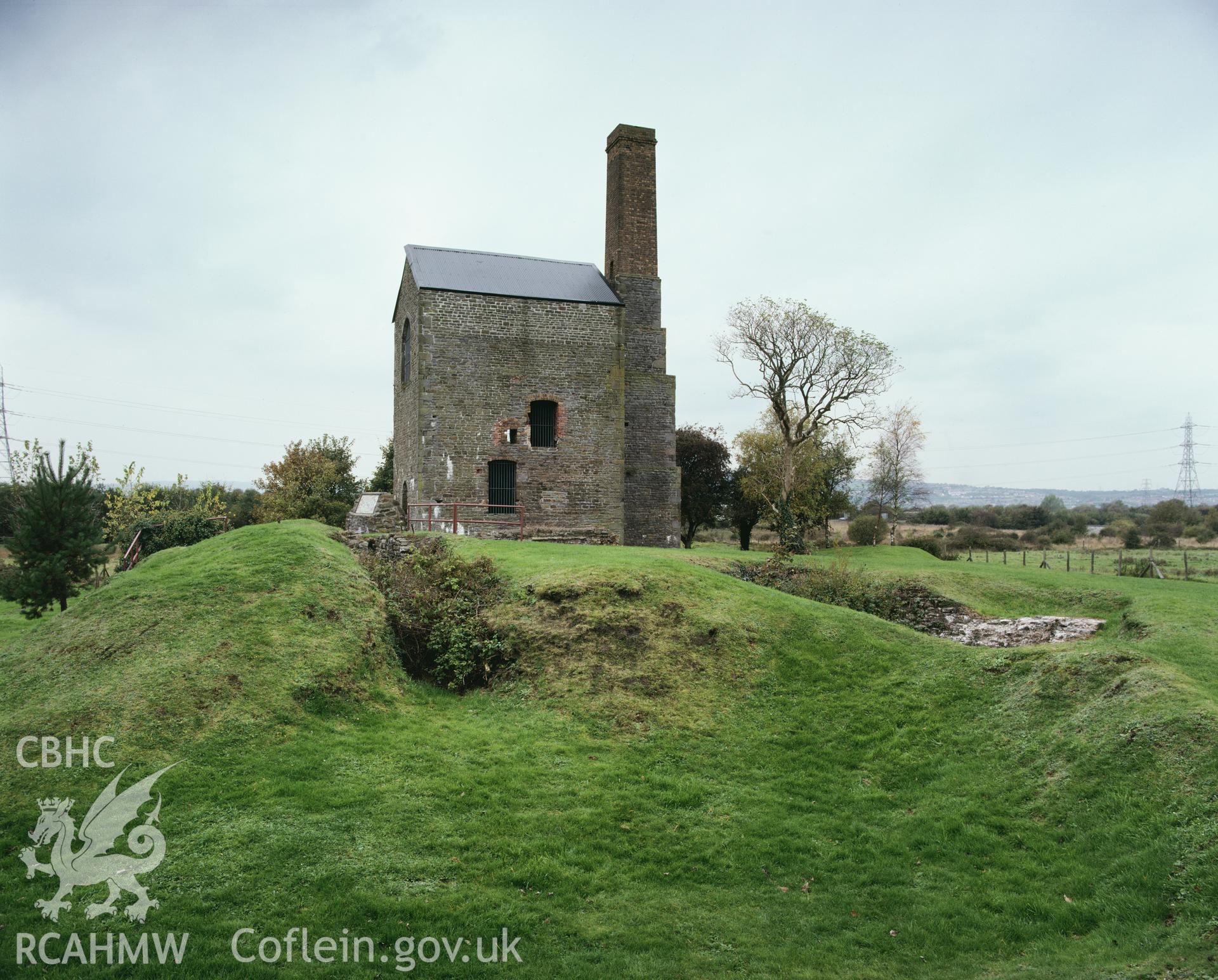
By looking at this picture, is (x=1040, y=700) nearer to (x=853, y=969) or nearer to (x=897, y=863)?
(x=897, y=863)

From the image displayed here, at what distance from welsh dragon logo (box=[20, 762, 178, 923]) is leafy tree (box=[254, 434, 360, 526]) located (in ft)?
93.7

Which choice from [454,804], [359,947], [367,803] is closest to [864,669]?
[454,804]

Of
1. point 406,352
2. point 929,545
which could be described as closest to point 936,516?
point 929,545

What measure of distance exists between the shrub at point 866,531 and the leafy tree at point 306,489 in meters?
26.7

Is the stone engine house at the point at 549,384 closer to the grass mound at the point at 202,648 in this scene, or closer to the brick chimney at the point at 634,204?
the brick chimney at the point at 634,204

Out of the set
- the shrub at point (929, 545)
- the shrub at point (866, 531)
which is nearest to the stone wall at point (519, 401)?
the shrub at point (929, 545)

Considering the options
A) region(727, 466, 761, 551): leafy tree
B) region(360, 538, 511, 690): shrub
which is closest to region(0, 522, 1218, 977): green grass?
region(360, 538, 511, 690): shrub

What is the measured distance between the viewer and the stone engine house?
25.0 metres

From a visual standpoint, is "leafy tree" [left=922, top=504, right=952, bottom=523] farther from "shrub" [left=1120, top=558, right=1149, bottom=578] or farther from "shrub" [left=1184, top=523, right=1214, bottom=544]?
"shrub" [left=1120, top=558, right=1149, bottom=578]

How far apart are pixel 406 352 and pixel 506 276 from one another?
14.5 ft

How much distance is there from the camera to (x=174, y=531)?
87.1ft

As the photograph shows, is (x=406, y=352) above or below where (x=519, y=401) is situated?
above

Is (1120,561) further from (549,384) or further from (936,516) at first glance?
(936,516)

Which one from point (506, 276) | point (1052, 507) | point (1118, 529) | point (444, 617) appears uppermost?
point (506, 276)
